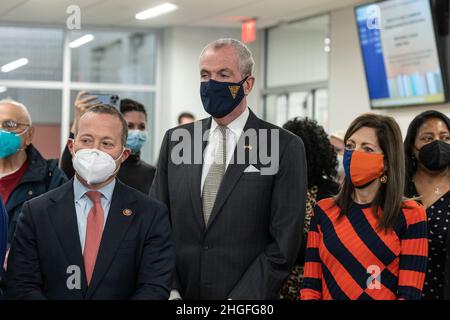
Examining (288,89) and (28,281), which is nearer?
(28,281)

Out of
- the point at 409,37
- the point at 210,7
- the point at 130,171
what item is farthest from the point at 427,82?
the point at 130,171

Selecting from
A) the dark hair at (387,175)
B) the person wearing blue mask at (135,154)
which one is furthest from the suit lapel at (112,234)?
the person wearing blue mask at (135,154)

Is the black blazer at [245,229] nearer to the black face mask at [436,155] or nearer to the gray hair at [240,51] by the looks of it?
the gray hair at [240,51]

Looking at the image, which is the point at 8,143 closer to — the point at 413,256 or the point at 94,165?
the point at 94,165

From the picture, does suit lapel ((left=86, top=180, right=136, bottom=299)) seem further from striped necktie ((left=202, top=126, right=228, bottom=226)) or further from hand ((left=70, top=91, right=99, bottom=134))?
hand ((left=70, top=91, right=99, bottom=134))

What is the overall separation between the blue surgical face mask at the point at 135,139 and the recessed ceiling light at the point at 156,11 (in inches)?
191

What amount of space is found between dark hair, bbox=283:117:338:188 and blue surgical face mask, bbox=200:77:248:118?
855 mm

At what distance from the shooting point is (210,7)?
29.6ft

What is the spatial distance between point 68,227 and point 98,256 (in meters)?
0.14

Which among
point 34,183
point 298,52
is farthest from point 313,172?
point 298,52

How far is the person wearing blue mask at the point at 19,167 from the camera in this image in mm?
3355

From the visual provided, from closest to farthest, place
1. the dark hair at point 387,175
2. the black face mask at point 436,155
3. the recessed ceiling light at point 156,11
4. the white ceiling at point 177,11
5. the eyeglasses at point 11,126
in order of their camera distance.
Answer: the dark hair at point 387,175 < the black face mask at point 436,155 < the eyeglasses at point 11,126 < the white ceiling at point 177,11 < the recessed ceiling light at point 156,11

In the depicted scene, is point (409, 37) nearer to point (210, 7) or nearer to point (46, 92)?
point (210, 7)
